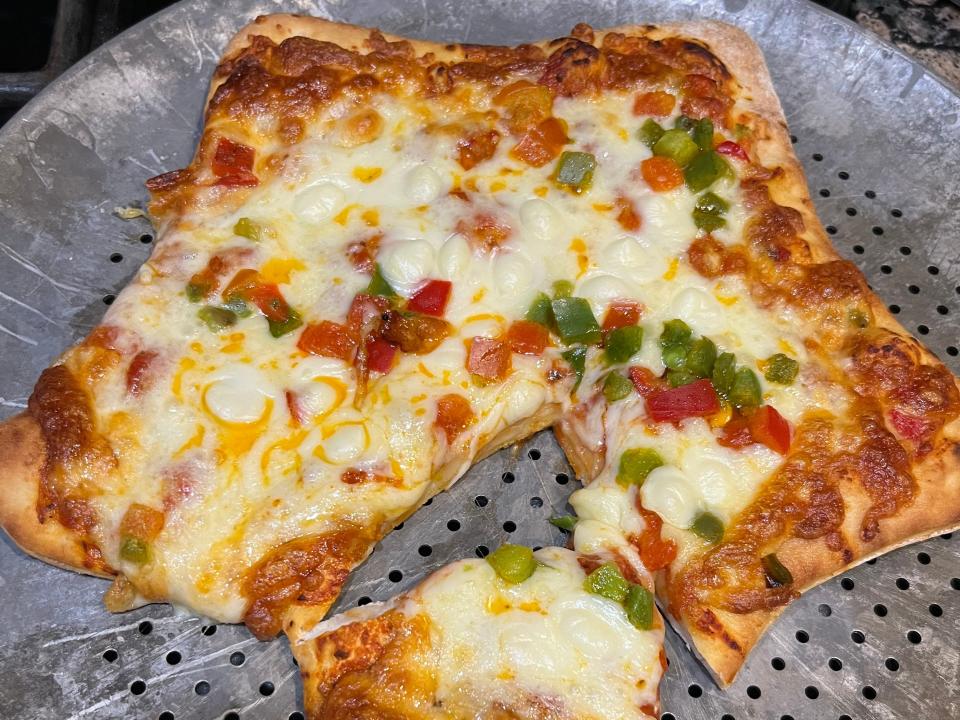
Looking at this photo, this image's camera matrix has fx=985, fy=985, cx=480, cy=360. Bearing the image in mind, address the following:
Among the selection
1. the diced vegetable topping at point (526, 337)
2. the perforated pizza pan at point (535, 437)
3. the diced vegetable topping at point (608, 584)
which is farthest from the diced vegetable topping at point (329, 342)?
the diced vegetable topping at point (608, 584)

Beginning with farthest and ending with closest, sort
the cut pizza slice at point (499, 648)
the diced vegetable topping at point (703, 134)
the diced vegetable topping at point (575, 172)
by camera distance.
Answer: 1. the diced vegetable topping at point (703, 134)
2. the diced vegetable topping at point (575, 172)
3. the cut pizza slice at point (499, 648)

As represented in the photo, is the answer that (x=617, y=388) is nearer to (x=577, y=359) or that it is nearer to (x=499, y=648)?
(x=577, y=359)

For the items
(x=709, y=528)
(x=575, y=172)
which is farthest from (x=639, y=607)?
(x=575, y=172)

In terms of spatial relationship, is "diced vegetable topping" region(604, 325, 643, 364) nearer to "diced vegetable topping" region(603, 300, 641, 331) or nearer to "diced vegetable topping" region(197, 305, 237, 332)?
"diced vegetable topping" region(603, 300, 641, 331)

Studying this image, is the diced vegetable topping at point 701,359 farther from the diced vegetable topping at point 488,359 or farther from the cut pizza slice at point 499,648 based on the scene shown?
the cut pizza slice at point 499,648

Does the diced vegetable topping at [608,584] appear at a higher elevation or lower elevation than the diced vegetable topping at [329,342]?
lower
